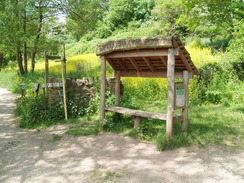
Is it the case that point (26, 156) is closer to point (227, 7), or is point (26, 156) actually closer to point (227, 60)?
point (227, 60)

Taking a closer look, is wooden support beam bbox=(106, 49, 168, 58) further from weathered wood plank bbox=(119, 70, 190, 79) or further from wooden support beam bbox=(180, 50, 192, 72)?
weathered wood plank bbox=(119, 70, 190, 79)

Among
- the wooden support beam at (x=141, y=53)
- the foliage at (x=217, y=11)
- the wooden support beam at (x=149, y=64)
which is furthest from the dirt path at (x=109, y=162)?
the foliage at (x=217, y=11)

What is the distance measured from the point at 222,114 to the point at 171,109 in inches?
127

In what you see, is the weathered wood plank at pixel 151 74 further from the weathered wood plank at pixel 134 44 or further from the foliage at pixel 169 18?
the foliage at pixel 169 18

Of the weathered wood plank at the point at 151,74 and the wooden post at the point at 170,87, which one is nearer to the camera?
the wooden post at the point at 170,87

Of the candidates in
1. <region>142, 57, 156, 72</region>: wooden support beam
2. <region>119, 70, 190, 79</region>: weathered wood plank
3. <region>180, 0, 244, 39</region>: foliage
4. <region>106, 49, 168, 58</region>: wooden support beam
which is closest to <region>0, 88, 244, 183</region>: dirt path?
<region>119, 70, 190, 79</region>: weathered wood plank

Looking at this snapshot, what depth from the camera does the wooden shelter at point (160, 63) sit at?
5.26 meters

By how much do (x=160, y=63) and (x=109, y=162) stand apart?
284 centimetres

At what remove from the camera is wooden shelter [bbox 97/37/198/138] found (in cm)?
526

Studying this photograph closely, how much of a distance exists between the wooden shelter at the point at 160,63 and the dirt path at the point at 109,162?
2.95 feet

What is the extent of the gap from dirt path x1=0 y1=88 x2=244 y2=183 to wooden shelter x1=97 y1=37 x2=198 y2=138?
899mm

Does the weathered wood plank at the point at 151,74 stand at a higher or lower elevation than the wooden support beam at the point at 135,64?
lower

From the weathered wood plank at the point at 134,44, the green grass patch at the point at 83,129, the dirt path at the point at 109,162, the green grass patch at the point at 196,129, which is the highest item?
the weathered wood plank at the point at 134,44

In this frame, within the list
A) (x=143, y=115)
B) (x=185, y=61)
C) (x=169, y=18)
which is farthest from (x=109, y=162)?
(x=169, y=18)
